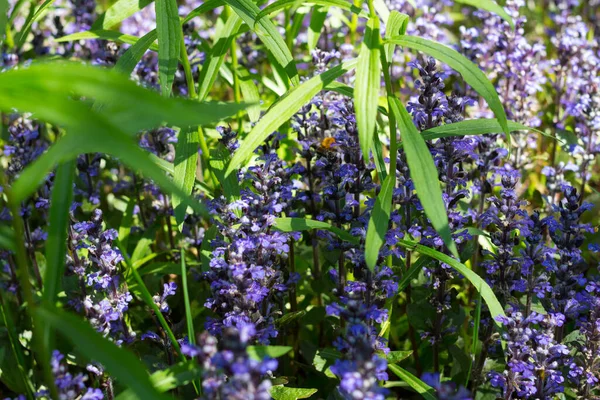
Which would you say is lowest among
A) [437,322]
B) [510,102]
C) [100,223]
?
[437,322]

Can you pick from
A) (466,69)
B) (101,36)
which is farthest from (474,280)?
(101,36)

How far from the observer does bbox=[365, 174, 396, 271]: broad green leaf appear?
3.30 metres

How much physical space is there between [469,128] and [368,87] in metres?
0.89

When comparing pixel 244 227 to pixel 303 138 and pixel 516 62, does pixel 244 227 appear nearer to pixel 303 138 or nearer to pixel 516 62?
pixel 303 138

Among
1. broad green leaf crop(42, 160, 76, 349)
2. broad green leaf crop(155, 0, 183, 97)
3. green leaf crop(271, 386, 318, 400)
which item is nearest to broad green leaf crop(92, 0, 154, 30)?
broad green leaf crop(155, 0, 183, 97)

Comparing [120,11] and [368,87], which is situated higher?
[120,11]

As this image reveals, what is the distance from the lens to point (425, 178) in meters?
3.41

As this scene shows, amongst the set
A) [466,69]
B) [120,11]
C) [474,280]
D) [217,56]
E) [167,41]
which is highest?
[120,11]

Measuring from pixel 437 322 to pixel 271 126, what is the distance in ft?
6.14

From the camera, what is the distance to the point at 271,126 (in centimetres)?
363

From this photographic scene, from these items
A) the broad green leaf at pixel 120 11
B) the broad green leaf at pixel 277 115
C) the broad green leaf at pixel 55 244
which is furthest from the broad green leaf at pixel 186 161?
the broad green leaf at pixel 120 11

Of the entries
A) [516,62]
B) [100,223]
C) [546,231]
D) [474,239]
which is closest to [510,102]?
[516,62]

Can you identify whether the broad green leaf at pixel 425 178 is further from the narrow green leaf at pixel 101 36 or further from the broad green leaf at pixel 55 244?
the narrow green leaf at pixel 101 36

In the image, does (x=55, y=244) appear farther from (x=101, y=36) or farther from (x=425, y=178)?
(x=101, y=36)
